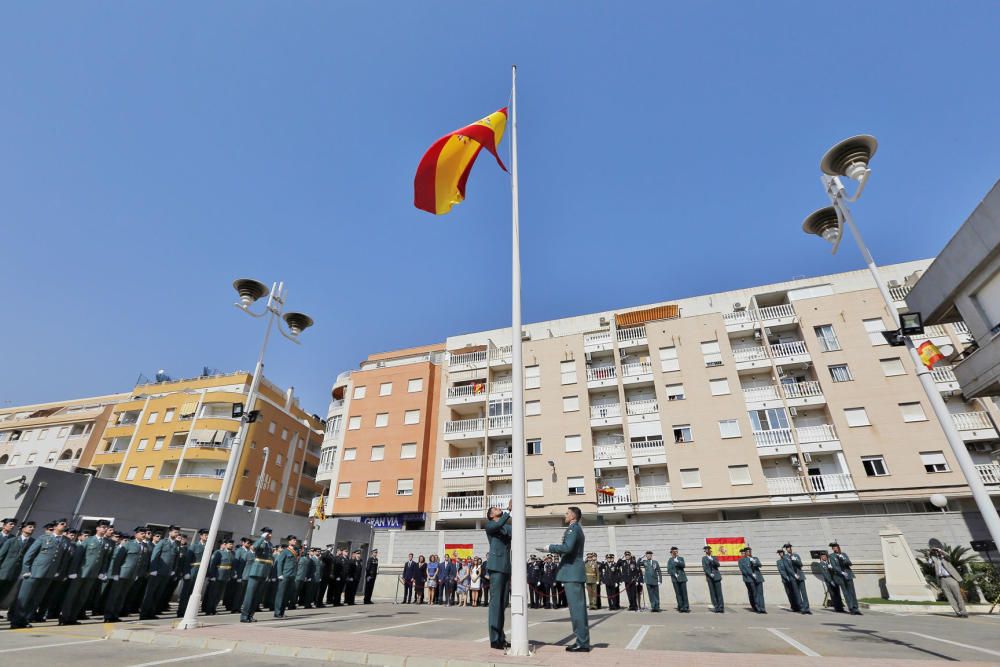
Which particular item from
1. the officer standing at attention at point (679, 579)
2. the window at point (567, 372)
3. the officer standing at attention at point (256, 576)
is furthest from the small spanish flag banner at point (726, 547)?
the officer standing at attention at point (256, 576)

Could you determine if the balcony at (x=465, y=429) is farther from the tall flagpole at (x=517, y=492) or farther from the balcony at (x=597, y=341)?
the tall flagpole at (x=517, y=492)

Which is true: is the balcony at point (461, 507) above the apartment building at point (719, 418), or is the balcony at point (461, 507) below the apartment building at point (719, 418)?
below

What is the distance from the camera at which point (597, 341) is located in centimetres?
3638

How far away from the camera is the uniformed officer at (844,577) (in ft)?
45.7

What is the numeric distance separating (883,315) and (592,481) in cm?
2070

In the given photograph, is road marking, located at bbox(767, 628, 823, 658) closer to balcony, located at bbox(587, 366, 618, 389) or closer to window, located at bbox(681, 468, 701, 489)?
window, located at bbox(681, 468, 701, 489)

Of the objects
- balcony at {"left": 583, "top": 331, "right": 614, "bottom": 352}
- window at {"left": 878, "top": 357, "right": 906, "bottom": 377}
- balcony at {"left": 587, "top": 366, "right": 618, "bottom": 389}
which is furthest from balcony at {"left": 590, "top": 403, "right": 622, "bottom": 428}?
window at {"left": 878, "top": 357, "right": 906, "bottom": 377}

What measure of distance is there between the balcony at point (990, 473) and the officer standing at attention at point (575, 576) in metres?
30.2

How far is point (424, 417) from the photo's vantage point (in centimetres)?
3741

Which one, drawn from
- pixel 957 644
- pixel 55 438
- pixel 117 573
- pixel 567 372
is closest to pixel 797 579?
pixel 957 644

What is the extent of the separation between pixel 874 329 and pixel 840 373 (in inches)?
138

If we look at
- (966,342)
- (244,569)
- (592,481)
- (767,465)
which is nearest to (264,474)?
(592,481)

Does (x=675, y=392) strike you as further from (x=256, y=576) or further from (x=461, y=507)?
(x=256, y=576)

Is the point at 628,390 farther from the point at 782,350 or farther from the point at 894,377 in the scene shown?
the point at 894,377
